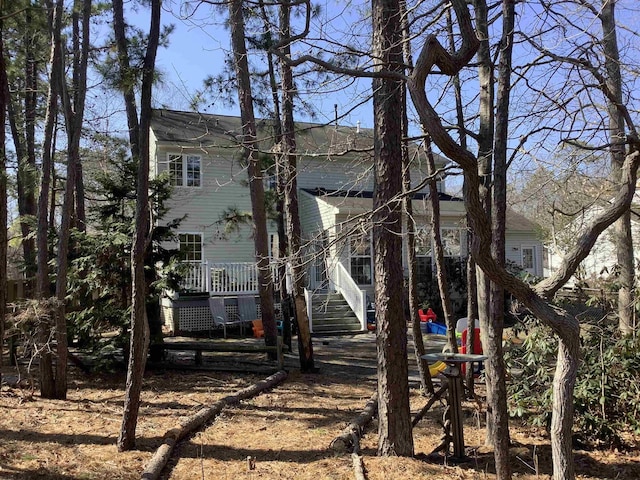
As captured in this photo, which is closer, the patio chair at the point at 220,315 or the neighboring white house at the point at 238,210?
the patio chair at the point at 220,315

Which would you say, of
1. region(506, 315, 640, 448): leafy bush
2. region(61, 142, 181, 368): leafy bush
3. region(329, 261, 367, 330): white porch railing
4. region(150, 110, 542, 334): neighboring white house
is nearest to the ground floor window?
region(150, 110, 542, 334): neighboring white house

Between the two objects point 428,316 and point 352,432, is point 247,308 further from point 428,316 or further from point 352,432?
point 352,432

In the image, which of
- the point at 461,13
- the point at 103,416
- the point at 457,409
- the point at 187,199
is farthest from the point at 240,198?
the point at 461,13

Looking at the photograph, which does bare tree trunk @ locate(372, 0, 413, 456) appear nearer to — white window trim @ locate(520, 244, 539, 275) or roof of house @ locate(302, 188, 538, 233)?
roof of house @ locate(302, 188, 538, 233)

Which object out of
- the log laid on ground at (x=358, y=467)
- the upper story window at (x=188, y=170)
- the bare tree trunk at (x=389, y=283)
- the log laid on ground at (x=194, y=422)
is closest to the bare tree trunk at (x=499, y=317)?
the bare tree trunk at (x=389, y=283)

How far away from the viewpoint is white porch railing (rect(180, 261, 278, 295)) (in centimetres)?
1673

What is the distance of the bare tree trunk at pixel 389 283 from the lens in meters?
5.21

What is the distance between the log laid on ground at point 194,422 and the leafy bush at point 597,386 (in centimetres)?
385

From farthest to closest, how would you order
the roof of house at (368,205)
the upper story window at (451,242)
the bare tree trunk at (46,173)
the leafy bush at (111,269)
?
the upper story window at (451,242), the roof of house at (368,205), the leafy bush at (111,269), the bare tree trunk at (46,173)

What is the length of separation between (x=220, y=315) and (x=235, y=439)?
32.6ft

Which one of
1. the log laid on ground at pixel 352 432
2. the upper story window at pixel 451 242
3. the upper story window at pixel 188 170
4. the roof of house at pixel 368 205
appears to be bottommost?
the log laid on ground at pixel 352 432

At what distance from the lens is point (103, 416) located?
22.5 feet

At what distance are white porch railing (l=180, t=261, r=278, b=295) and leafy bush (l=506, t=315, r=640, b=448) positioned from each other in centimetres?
1117

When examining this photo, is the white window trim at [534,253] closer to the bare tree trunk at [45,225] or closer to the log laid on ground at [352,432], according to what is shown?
the log laid on ground at [352,432]
